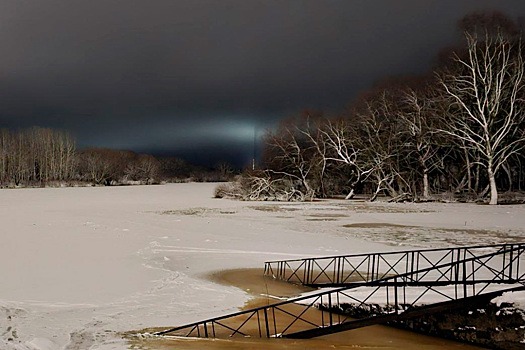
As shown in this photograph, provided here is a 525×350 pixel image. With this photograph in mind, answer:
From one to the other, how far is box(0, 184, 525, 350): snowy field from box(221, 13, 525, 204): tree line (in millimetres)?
13122

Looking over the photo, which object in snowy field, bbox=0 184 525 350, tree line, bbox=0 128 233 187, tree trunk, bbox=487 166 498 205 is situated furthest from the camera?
tree line, bbox=0 128 233 187

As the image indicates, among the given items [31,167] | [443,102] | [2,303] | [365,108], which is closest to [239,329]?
[2,303]

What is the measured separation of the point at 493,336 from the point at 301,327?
3590mm

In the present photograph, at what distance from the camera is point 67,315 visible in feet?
31.0

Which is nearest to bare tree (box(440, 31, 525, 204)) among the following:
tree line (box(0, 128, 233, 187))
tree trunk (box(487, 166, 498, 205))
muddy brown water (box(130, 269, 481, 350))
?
tree trunk (box(487, 166, 498, 205))

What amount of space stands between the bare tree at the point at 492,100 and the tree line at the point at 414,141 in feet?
0.41

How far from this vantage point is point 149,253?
17.0m

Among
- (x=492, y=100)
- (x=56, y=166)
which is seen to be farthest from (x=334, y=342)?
(x=56, y=166)

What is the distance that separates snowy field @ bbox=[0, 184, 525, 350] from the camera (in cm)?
920

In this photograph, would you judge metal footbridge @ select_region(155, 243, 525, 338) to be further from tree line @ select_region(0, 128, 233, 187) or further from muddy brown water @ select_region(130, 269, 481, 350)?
tree line @ select_region(0, 128, 233, 187)

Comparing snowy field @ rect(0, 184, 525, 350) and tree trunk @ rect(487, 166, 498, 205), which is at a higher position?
tree trunk @ rect(487, 166, 498, 205)

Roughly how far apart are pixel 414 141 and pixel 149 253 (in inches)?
1474

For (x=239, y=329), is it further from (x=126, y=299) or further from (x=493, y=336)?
(x=493, y=336)

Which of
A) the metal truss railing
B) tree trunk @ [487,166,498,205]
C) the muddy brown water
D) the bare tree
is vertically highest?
the bare tree
